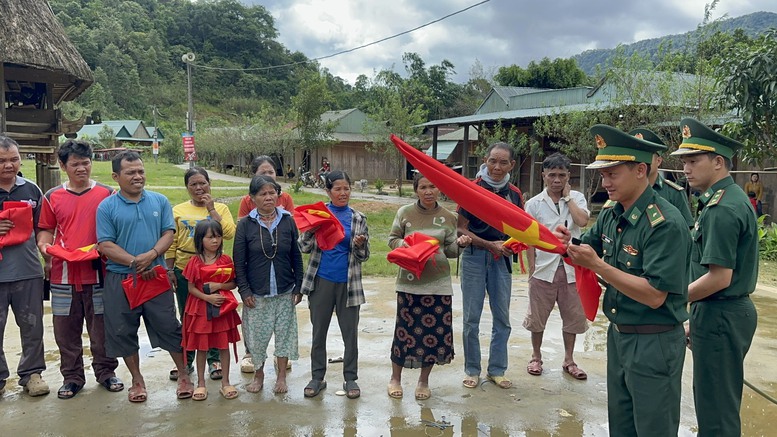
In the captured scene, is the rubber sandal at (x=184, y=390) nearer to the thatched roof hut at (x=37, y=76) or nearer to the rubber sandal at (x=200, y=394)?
the rubber sandal at (x=200, y=394)

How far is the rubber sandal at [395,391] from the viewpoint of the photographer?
4.20 m

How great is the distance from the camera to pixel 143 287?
4.07 m

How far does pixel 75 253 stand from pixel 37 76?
8011 mm

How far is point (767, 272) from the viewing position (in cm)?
943

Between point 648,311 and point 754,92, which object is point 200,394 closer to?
point 648,311

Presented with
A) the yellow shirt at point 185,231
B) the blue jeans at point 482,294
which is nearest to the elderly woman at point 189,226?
the yellow shirt at point 185,231

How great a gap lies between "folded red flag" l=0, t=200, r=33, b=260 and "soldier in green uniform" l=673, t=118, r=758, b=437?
449cm

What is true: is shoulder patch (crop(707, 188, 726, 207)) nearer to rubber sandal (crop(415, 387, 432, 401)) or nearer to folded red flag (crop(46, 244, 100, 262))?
rubber sandal (crop(415, 387, 432, 401))

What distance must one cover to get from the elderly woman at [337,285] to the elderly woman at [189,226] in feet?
2.58

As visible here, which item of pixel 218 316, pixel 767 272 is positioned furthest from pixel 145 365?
pixel 767 272

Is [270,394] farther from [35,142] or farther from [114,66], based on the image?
[114,66]

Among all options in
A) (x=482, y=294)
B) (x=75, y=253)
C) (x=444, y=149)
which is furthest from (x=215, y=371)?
(x=444, y=149)

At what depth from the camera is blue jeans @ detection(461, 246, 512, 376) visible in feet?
14.3

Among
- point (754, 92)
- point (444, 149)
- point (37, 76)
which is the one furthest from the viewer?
point (444, 149)
